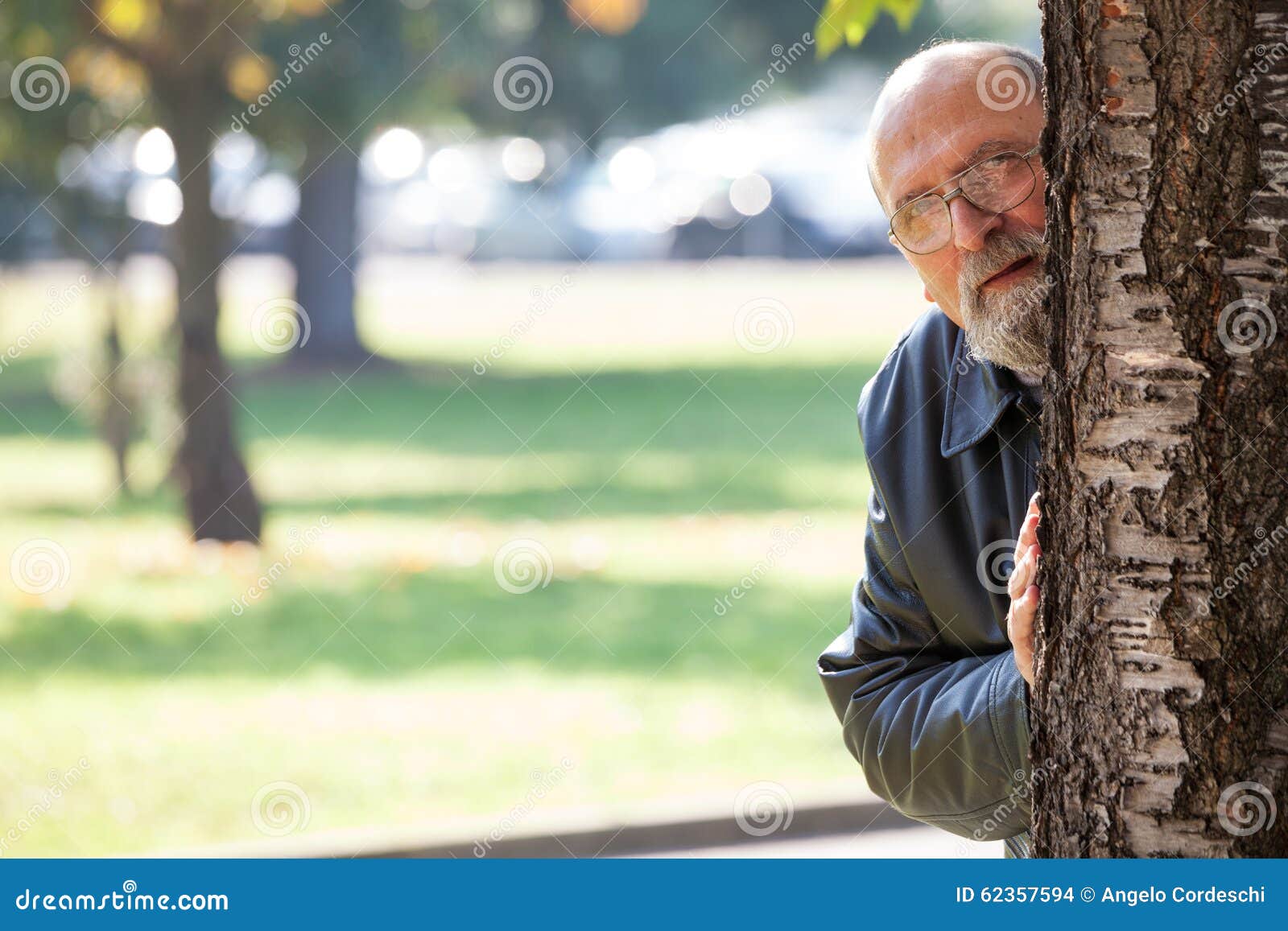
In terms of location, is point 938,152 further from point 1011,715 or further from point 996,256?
point 1011,715

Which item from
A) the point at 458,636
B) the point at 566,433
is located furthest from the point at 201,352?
the point at 566,433

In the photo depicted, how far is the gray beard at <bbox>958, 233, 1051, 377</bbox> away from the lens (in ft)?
8.01

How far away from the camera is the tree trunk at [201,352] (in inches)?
406

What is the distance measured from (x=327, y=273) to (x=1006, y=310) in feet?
79.3

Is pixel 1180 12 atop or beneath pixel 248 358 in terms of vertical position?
beneath

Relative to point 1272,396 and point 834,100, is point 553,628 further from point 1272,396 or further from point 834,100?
point 834,100

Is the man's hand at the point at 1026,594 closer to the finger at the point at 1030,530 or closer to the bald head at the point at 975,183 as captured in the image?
the finger at the point at 1030,530

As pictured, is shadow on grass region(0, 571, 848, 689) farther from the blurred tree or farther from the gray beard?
the gray beard

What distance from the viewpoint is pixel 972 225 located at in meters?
2.62

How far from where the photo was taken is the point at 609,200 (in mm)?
38094

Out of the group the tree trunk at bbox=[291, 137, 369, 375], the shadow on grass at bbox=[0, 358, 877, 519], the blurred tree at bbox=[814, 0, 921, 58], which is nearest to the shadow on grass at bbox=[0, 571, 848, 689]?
the shadow on grass at bbox=[0, 358, 877, 519]

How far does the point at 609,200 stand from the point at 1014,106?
3604 centimetres

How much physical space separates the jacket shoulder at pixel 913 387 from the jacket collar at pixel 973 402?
0.04 m

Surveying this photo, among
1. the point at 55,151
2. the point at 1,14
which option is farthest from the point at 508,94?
the point at 1,14
